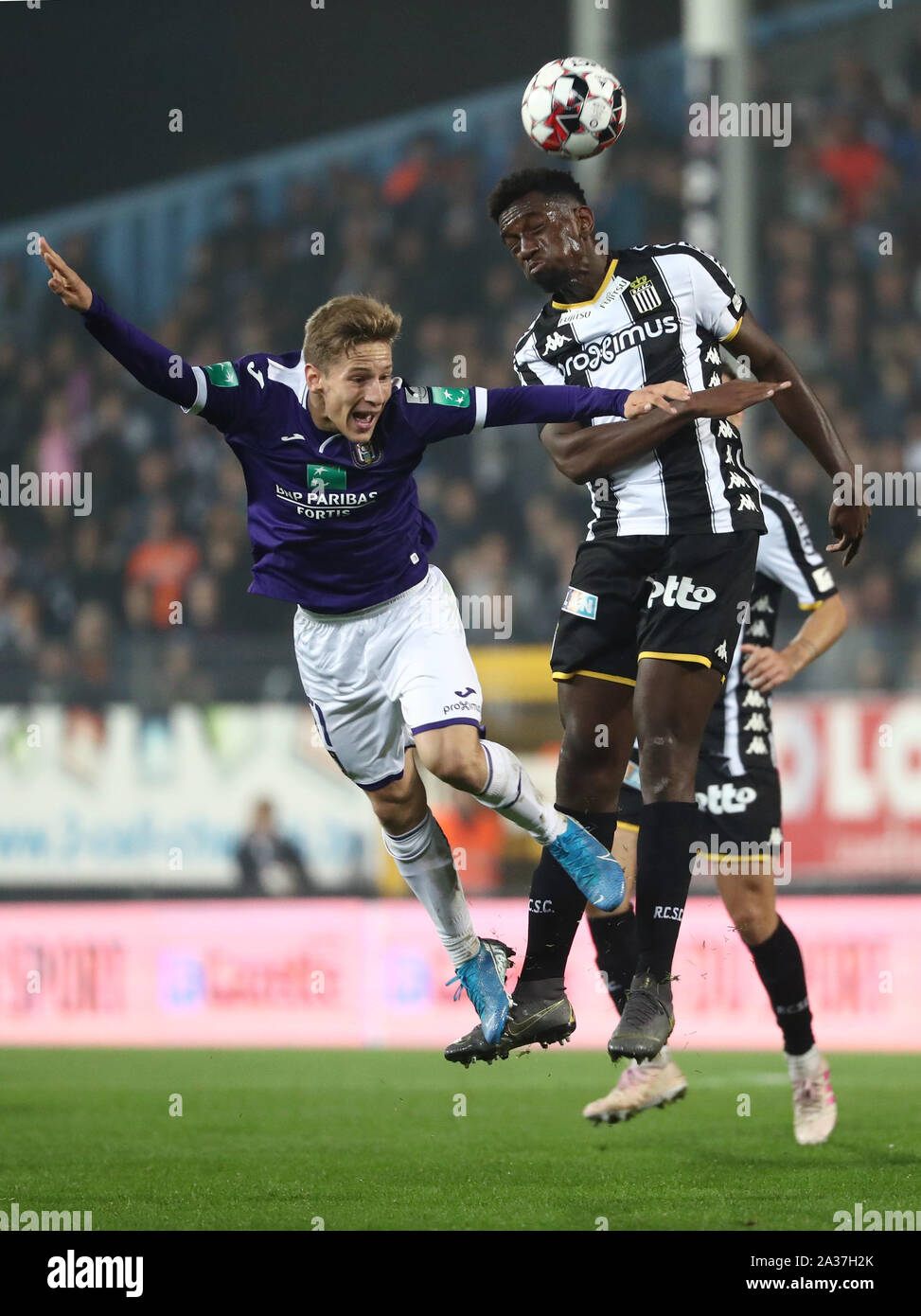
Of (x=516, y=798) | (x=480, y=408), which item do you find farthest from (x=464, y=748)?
(x=480, y=408)

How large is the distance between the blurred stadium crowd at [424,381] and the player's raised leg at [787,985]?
15.8ft

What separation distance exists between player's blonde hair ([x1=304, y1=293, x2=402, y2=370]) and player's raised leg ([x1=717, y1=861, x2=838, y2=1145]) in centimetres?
265

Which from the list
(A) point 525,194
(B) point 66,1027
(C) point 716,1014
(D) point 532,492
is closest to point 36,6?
(D) point 532,492

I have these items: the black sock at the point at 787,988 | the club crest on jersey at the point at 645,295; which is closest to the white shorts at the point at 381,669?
the club crest on jersey at the point at 645,295

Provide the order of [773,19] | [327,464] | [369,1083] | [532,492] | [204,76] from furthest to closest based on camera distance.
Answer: [204,76], [773,19], [532,492], [369,1083], [327,464]

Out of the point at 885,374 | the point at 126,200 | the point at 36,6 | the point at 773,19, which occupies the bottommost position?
the point at 885,374

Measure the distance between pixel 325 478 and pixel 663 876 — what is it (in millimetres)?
1668

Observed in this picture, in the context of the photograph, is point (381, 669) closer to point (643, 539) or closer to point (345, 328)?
point (643, 539)

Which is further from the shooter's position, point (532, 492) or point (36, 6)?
point (36, 6)

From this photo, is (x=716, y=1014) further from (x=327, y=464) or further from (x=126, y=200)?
(x=126, y=200)

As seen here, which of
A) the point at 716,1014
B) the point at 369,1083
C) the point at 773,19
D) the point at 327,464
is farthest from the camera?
the point at 773,19

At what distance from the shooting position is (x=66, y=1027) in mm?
11414

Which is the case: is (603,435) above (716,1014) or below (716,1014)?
above

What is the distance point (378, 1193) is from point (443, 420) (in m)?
2.48
